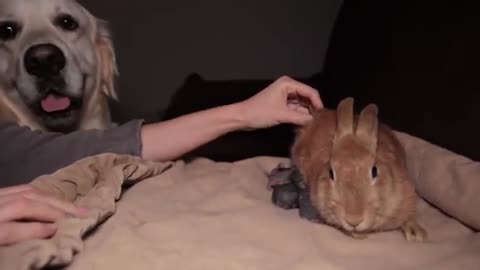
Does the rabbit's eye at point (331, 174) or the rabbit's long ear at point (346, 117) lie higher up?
the rabbit's long ear at point (346, 117)

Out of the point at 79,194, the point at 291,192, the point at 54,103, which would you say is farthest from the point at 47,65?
the point at 291,192

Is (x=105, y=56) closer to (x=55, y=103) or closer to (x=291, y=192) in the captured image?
(x=55, y=103)

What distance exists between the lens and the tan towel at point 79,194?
96 centimetres

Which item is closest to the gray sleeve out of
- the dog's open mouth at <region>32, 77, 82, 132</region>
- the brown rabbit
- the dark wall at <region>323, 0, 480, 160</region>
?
the dog's open mouth at <region>32, 77, 82, 132</region>

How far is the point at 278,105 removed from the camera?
1410 mm

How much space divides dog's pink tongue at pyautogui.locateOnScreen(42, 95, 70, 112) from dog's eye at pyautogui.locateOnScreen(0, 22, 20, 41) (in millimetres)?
207

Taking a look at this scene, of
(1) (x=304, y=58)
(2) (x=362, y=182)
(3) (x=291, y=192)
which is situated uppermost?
(2) (x=362, y=182)

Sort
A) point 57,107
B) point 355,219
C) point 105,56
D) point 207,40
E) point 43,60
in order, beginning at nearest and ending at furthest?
point 355,219, point 43,60, point 57,107, point 105,56, point 207,40

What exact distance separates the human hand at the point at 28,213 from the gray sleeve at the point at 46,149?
29 centimetres

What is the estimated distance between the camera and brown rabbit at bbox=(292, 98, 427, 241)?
1178 mm

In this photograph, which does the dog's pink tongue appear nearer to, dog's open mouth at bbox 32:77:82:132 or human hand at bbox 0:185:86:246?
dog's open mouth at bbox 32:77:82:132

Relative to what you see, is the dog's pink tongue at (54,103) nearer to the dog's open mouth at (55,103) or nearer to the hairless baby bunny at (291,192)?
the dog's open mouth at (55,103)

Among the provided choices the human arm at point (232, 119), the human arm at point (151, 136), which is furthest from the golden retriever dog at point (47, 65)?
the human arm at point (232, 119)

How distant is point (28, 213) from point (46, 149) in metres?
0.40
